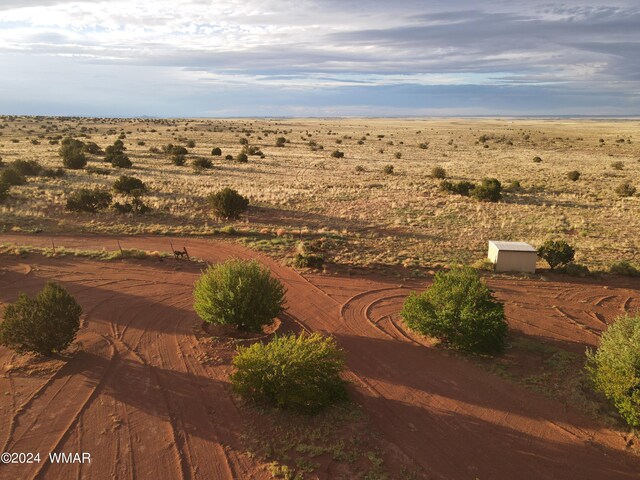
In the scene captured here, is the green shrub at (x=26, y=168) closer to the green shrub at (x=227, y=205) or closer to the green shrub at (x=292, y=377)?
the green shrub at (x=227, y=205)

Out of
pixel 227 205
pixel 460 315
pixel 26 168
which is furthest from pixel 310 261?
pixel 26 168

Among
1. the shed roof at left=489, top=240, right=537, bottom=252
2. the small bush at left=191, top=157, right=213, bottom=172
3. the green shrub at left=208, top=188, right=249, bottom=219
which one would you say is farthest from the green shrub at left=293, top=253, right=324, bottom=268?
the small bush at left=191, top=157, right=213, bottom=172

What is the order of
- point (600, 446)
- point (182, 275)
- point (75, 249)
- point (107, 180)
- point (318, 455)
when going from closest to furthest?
point (318, 455)
point (600, 446)
point (182, 275)
point (75, 249)
point (107, 180)

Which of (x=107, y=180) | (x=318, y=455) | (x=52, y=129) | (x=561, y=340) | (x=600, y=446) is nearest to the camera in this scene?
(x=318, y=455)

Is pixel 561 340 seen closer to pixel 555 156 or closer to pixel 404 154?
pixel 404 154

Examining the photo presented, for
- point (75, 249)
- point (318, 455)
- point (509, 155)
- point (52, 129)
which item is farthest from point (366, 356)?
point (52, 129)

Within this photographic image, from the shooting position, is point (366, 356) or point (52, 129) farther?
point (52, 129)

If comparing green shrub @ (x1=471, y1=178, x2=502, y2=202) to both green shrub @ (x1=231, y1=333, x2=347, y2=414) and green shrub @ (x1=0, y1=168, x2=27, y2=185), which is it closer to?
green shrub @ (x1=231, y1=333, x2=347, y2=414)
